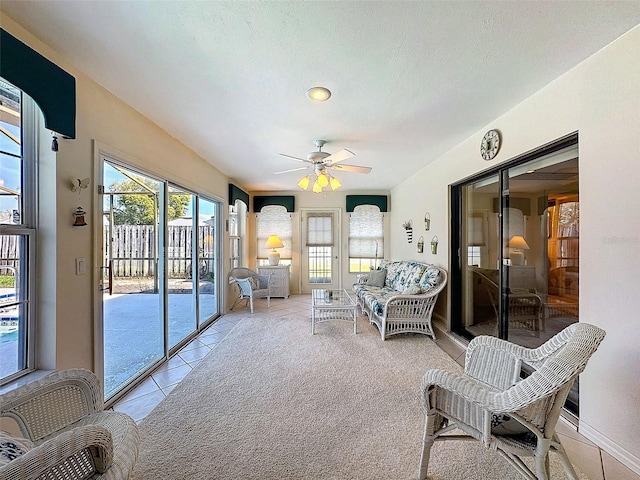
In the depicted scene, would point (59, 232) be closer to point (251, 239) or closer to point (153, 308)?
point (153, 308)

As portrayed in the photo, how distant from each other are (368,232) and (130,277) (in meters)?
5.03

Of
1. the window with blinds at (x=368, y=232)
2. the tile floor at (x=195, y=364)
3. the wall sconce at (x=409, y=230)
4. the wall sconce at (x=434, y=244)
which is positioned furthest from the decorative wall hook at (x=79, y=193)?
the window with blinds at (x=368, y=232)

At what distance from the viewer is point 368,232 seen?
6.97m

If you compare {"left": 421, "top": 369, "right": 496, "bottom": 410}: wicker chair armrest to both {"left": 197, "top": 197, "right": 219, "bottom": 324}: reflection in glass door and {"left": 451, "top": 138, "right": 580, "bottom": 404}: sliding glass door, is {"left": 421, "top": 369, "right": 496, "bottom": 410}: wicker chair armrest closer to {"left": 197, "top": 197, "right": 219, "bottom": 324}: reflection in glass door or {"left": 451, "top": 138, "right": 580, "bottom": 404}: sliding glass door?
{"left": 451, "top": 138, "right": 580, "bottom": 404}: sliding glass door

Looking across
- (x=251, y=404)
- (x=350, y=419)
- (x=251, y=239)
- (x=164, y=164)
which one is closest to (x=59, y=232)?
(x=164, y=164)

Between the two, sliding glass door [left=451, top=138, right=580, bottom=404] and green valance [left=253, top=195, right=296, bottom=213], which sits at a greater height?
green valance [left=253, top=195, right=296, bottom=213]

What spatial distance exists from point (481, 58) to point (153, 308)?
369cm

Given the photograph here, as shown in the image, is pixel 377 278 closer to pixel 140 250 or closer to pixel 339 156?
pixel 339 156

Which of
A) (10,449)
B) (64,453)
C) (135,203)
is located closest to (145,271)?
(135,203)

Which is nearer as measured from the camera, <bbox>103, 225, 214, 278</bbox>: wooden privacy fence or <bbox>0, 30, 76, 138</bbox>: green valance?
<bbox>0, 30, 76, 138</bbox>: green valance

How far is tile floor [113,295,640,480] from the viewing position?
5.46 feet

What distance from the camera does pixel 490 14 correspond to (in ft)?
4.88

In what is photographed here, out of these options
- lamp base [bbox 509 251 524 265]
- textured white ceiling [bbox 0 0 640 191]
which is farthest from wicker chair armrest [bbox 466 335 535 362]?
textured white ceiling [bbox 0 0 640 191]

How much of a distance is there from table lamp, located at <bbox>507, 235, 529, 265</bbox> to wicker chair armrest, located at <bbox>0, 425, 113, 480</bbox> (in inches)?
126
